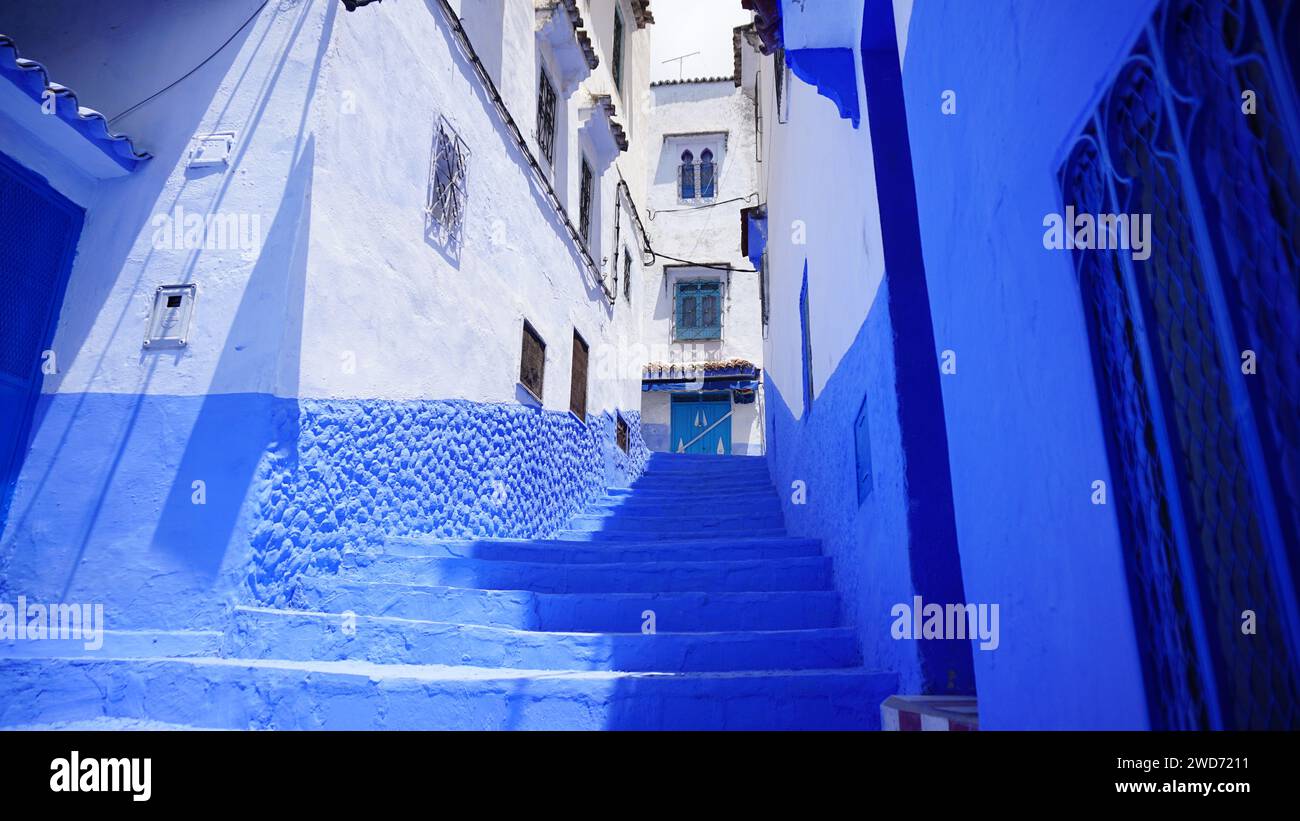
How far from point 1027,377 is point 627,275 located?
12.2 m

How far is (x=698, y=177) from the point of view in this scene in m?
18.9

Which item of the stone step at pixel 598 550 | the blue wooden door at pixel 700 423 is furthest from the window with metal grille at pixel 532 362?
the blue wooden door at pixel 700 423

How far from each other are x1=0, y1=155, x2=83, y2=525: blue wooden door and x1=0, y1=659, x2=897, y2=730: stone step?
4.62 ft

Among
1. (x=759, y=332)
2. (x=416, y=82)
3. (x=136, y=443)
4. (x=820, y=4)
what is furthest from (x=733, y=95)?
(x=136, y=443)

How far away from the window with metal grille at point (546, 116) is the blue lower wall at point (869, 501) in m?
5.31

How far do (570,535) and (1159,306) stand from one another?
7.17m

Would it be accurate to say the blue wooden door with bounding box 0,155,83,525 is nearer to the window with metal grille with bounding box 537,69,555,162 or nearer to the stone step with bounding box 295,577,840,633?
the stone step with bounding box 295,577,840,633

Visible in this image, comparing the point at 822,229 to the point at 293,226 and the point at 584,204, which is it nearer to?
the point at 293,226

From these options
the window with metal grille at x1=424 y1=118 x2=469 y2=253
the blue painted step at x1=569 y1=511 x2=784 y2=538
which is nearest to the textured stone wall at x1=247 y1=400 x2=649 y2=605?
the blue painted step at x1=569 y1=511 x2=784 y2=538

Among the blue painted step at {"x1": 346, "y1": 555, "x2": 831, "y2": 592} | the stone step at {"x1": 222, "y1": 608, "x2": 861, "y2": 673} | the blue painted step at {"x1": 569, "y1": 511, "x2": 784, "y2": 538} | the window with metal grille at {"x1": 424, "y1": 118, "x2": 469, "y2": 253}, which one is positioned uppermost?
the window with metal grille at {"x1": 424, "y1": 118, "x2": 469, "y2": 253}

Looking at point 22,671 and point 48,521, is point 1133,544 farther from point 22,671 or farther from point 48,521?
point 48,521

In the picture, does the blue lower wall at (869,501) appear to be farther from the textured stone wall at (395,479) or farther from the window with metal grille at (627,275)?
the window with metal grille at (627,275)

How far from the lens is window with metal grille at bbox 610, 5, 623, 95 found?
12922mm

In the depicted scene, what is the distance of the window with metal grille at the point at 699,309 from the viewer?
1781 centimetres
